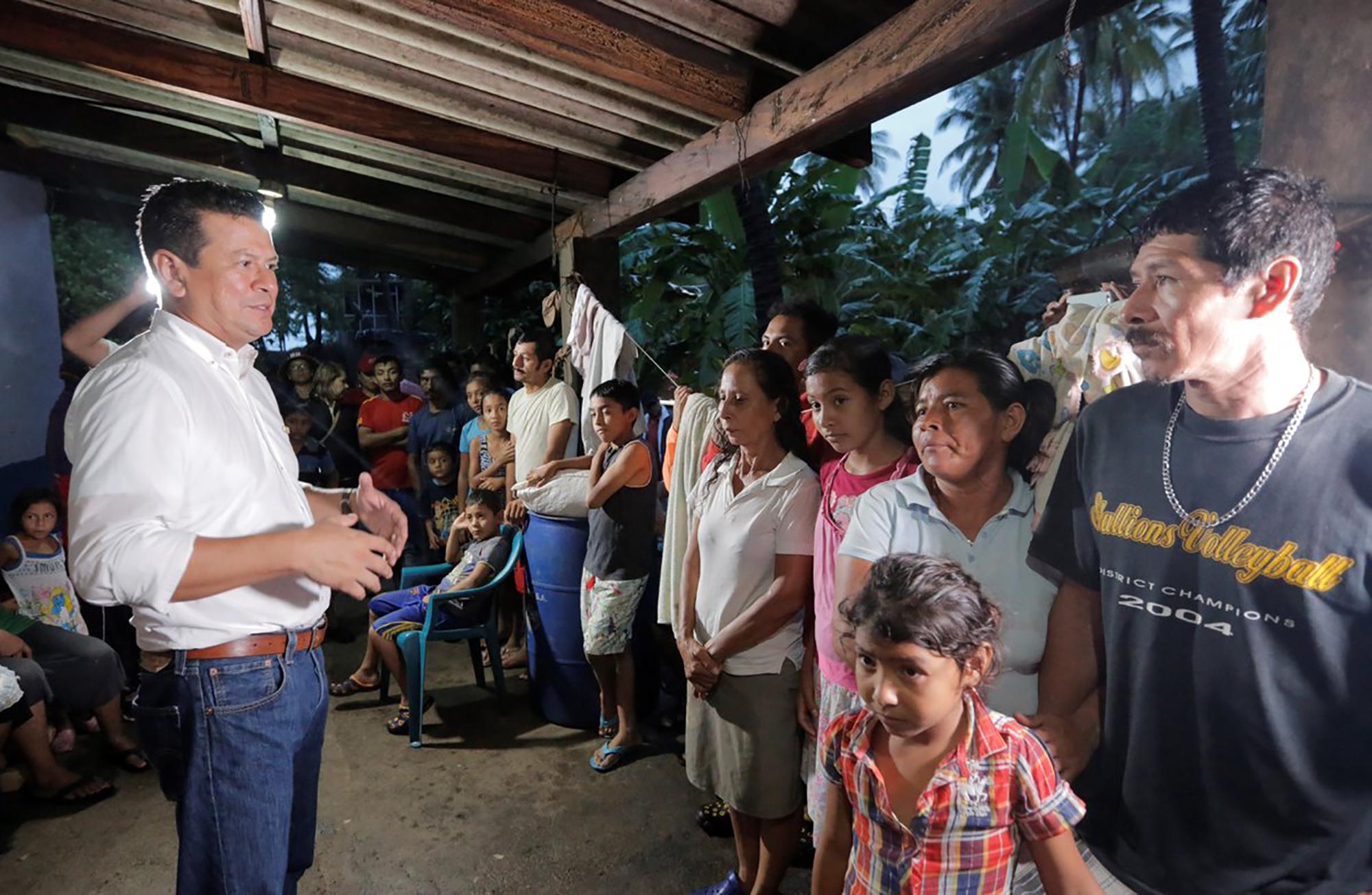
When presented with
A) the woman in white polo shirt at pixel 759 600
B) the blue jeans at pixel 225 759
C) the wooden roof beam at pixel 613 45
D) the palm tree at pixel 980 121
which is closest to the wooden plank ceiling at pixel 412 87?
the wooden roof beam at pixel 613 45

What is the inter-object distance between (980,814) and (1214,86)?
73.2 inches

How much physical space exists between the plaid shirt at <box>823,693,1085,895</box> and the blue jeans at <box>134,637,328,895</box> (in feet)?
4.41

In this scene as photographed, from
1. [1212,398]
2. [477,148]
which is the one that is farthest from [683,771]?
[477,148]

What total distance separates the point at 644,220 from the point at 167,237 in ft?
8.54

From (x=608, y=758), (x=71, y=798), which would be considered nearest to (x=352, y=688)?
(x=71, y=798)

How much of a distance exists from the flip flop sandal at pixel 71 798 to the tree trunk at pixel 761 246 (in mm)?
4003

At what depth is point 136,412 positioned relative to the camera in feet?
4.62

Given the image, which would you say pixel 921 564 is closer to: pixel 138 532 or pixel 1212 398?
pixel 1212 398

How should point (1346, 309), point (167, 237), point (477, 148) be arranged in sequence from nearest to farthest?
point (1346, 309), point (167, 237), point (477, 148)

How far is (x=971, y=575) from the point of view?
57.1 inches

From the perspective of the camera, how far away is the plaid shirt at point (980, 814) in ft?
4.25

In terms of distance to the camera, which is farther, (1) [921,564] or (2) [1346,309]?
(1) [921,564]

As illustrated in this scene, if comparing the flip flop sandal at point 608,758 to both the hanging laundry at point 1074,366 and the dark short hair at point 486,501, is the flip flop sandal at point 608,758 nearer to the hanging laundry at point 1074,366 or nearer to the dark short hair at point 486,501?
the dark short hair at point 486,501

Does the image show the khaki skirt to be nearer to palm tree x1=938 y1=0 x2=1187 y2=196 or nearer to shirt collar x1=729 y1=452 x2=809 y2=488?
shirt collar x1=729 y1=452 x2=809 y2=488
